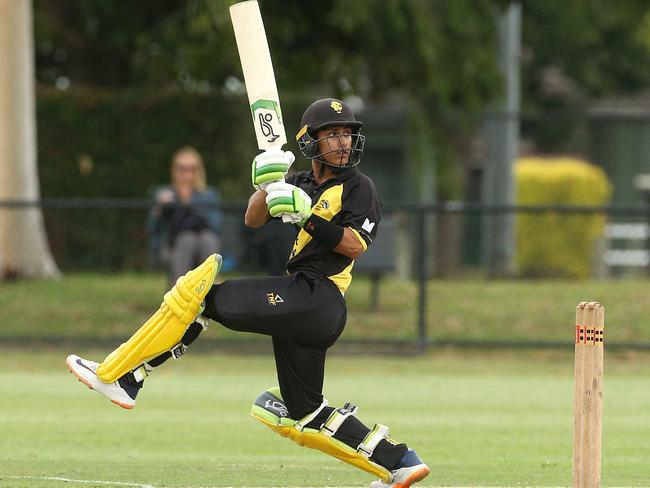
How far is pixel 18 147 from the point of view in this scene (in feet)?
57.8

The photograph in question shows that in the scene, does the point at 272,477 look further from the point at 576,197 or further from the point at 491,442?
the point at 576,197

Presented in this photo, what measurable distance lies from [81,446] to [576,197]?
16785 millimetres

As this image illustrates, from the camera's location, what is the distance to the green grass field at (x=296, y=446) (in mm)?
8109

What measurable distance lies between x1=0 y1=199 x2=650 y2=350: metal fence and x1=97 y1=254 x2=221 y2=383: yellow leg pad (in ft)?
26.1

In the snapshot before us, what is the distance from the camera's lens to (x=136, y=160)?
66.8 ft

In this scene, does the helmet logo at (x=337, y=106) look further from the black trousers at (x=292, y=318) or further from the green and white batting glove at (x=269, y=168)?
the black trousers at (x=292, y=318)

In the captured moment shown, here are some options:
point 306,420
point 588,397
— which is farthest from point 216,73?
point 588,397

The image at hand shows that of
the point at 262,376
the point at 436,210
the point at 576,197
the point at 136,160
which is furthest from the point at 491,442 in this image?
the point at 576,197

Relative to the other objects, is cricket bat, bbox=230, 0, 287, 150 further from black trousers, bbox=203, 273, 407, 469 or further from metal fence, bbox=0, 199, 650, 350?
metal fence, bbox=0, 199, 650, 350

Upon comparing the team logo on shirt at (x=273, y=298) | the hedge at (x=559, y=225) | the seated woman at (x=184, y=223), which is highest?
the hedge at (x=559, y=225)

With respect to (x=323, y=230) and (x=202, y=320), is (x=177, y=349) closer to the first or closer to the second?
(x=202, y=320)

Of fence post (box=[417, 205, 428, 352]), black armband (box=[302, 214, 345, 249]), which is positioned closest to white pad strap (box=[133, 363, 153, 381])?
black armband (box=[302, 214, 345, 249])

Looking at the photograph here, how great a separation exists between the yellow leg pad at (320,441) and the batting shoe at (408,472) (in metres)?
0.05

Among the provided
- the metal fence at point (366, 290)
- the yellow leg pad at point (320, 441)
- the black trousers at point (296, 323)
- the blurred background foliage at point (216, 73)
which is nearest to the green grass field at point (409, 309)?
the metal fence at point (366, 290)
